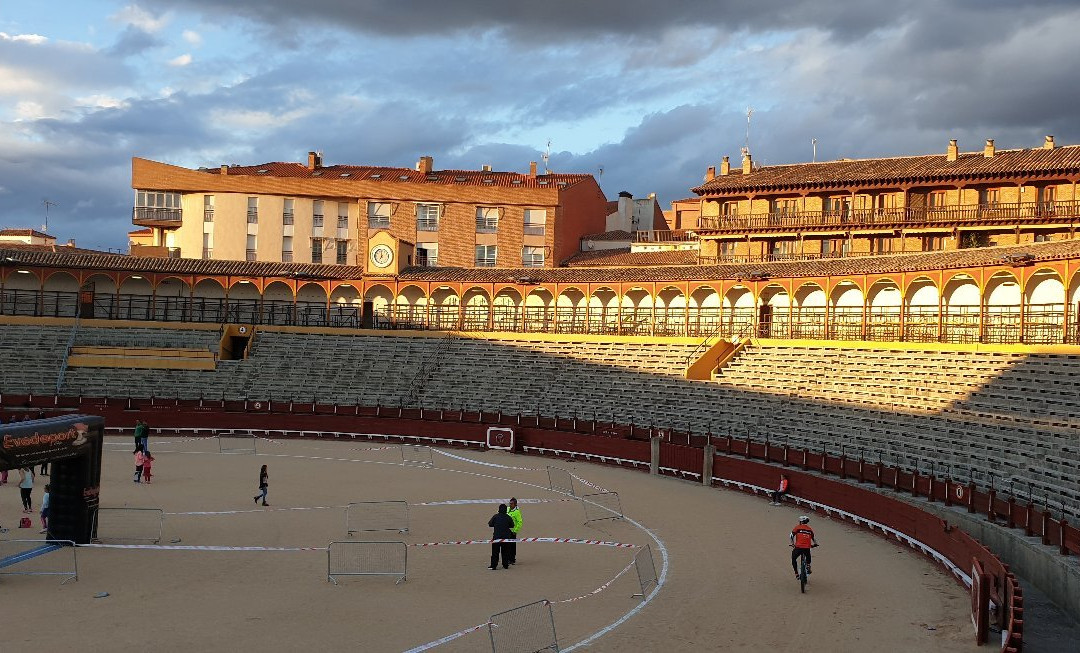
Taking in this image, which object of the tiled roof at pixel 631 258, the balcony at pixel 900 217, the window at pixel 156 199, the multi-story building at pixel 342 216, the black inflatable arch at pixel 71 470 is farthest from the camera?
the window at pixel 156 199

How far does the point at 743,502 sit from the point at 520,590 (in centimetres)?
1433

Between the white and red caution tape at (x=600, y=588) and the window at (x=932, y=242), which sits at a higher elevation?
the window at (x=932, y=242)

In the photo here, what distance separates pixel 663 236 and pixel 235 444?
44.6 metres

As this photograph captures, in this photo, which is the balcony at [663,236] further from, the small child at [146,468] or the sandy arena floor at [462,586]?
the small child at [146,468]

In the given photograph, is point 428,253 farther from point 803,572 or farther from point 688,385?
Answer: point 803,572

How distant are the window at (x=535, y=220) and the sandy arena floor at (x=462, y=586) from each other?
44176 mm

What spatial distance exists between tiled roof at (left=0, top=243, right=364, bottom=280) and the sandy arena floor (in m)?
32.2

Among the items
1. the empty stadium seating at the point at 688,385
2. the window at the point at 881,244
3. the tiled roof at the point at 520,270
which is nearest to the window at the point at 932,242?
the window at the point at 881,244

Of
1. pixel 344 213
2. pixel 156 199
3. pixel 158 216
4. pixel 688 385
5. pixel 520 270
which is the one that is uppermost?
pixel 156 199

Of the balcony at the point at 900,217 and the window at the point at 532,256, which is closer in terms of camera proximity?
the balcony at the point at 900,217

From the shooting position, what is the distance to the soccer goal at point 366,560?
20.8 metres

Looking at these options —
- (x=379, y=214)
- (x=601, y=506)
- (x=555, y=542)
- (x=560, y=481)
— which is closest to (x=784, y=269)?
(x=560, y=481)

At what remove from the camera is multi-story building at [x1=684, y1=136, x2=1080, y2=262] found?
56656 millimetres

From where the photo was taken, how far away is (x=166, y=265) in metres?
63.5
